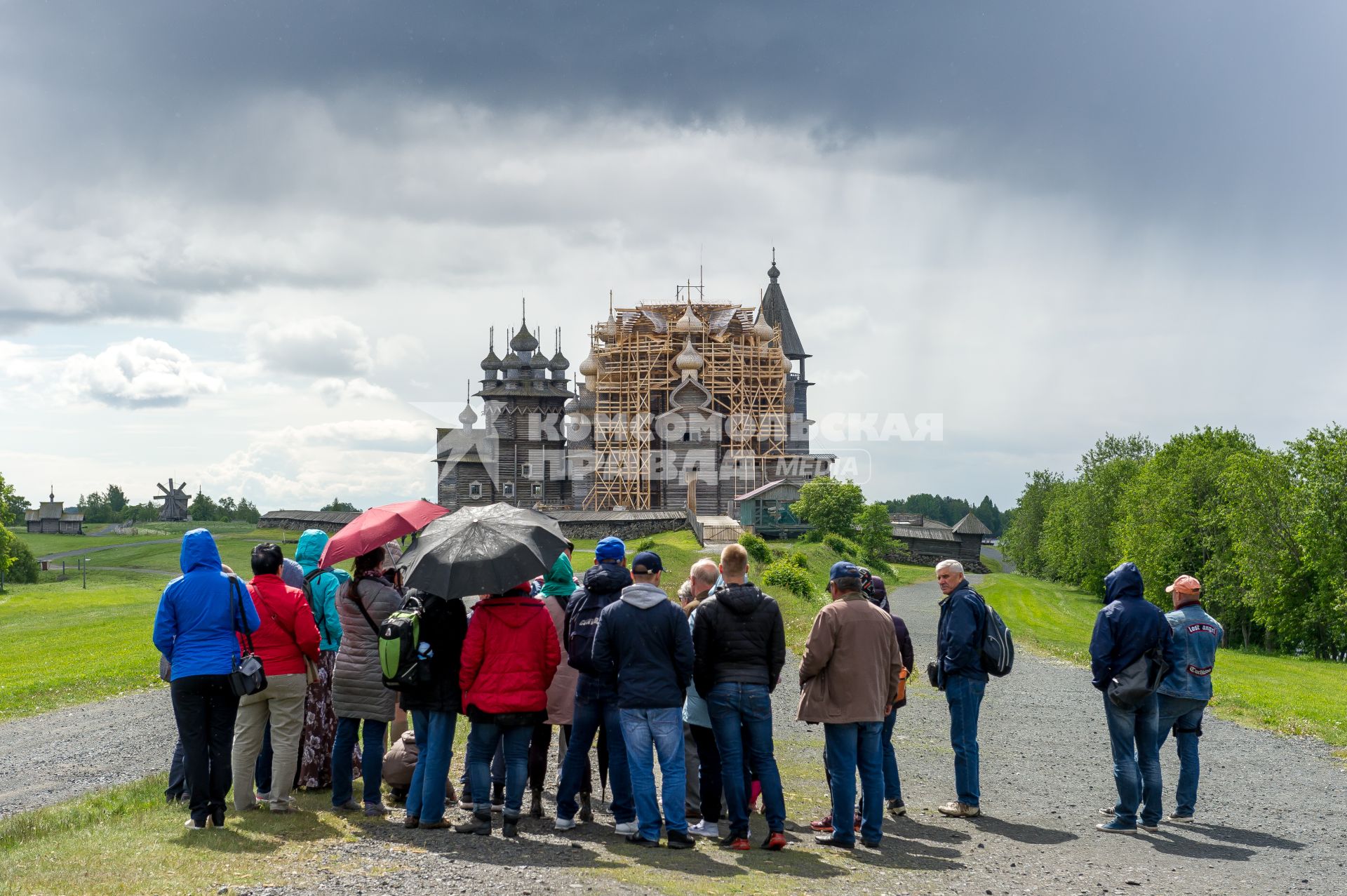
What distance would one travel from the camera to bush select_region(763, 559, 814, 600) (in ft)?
122

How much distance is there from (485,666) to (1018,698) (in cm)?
1333

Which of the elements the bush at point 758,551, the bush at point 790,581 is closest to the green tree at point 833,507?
the bush at point 758,551

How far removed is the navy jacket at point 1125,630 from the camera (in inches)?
417

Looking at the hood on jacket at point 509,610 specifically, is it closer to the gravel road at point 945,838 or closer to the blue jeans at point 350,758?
the blue jeans at point 350,758

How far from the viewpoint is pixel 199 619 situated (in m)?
9.37

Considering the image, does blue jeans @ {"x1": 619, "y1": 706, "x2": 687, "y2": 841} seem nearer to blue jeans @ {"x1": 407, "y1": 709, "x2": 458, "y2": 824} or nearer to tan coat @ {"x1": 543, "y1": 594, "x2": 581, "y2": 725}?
tan coat @ {"x1": 543, "y1": 594, "x2": 581, "y2": 725}

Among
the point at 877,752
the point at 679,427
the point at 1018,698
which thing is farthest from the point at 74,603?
the point at 679,427

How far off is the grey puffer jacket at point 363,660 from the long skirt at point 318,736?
0.75 m

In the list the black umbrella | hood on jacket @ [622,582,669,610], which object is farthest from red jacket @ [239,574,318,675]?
hood on jacket @ [622,582,669,610]

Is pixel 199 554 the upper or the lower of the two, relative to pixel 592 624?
upper

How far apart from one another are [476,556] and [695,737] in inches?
108

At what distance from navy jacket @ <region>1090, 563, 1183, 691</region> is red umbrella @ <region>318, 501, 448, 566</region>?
6.57 m

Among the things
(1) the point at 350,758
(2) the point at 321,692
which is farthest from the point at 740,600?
(2) the point at 321,692

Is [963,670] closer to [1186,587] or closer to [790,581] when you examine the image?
[1186,587]
